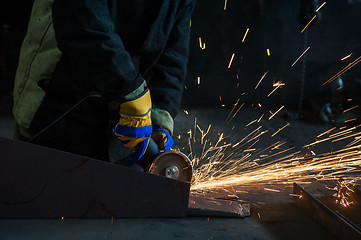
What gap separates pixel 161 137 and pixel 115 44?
28.4 inches

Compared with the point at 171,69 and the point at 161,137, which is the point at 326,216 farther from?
the point at 171,69

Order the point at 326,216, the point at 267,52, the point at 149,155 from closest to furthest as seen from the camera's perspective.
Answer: the point at 326,216, the point at 149,155, the point at 267,52

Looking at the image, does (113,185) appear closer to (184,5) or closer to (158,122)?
(158,122)

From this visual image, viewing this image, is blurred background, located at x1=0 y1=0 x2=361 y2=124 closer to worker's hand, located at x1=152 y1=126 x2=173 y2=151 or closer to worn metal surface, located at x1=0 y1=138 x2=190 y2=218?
worker's hand, located at x1=152 y1=126 x2=173 y2=151

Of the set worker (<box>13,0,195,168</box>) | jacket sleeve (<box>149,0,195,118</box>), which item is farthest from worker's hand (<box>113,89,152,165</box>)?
jacket sleeve (<box>149,0,195,118</box>)

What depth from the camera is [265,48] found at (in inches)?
259

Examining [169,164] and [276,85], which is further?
[276,85]

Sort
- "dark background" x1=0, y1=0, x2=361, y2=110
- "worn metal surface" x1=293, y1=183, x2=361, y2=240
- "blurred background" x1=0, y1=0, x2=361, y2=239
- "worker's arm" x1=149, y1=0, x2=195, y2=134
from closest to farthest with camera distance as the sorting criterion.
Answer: "worn metal surface" x1=293, y1=183, x2=361, y2=240, "worker's arm" x1=149, y1=0, x2=195, y2=134, "blurred background" x1=0, y1=0, x2=361, y2=239, "dark background" x1=0, y1=0, x2=361, y2=110

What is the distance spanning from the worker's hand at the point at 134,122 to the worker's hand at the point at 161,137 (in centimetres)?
27

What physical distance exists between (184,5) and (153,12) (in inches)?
10.5

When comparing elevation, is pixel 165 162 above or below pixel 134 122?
below

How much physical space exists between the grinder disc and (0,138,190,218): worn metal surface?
1.12 feet

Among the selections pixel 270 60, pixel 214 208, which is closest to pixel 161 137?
pixel 214 208

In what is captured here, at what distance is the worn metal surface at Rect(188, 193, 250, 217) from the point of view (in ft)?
6.02
